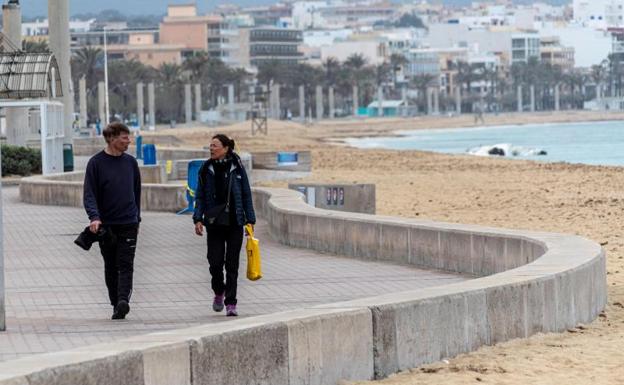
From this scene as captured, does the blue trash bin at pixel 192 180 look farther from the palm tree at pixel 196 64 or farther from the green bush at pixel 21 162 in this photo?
the palm tree at pixel 196 64

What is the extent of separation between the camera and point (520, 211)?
27.9 metres

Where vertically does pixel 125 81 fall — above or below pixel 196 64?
below

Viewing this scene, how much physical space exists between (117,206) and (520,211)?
625 inches

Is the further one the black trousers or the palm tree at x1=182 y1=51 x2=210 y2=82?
the palm tree at x1=182 y1=51 x2=210 y2=82

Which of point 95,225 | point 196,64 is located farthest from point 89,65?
point 95,225

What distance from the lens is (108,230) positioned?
12719mm

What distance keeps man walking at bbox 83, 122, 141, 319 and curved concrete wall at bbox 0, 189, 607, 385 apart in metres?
2.54

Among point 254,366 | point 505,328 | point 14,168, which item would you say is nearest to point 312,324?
point 254,366

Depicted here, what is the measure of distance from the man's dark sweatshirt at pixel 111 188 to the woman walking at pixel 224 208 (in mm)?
481

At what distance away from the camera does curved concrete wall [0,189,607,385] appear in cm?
833

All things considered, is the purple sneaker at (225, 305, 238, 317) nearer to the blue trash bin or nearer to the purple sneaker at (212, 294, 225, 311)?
the purple sneaker at (212, 294, 225, 311)

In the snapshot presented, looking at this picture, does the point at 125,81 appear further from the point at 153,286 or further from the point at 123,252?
the point at 123,252

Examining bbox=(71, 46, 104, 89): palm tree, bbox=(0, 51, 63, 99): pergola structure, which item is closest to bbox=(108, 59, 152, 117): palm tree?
bbox=(71, 46, 104, 89): palm tree

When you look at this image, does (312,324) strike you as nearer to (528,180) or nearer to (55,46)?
(55,46)
